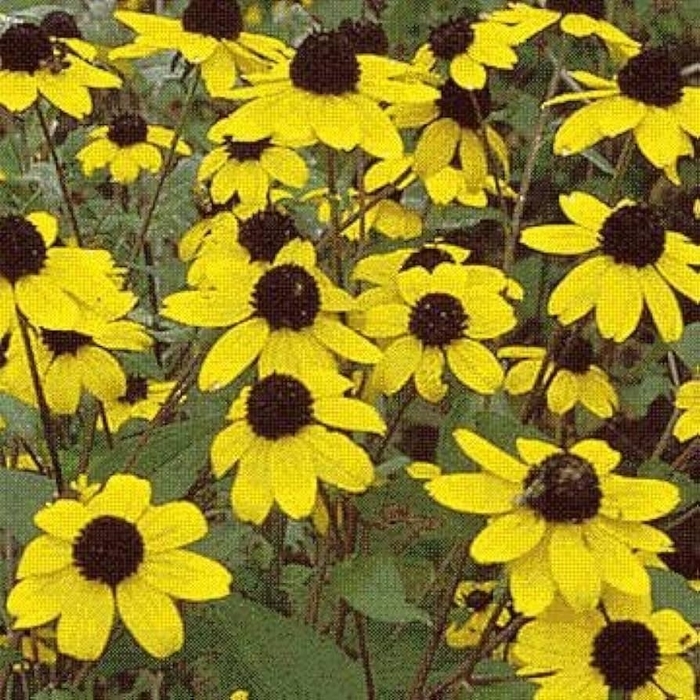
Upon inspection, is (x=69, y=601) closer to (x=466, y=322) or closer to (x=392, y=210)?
(x=466, y=322)

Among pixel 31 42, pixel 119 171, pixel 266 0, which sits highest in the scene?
pixel 31 42

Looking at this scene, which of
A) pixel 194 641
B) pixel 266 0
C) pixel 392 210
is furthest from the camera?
pixel 266 0

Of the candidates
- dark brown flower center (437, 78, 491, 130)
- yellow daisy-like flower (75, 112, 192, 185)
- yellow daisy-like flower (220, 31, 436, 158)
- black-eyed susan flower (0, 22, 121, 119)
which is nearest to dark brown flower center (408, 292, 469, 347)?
yellow daisy-like flower (220, 31, 436, 158)

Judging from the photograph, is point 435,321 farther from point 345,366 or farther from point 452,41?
point 452,41

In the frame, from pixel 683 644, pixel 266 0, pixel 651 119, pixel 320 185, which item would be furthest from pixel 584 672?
pixel 266 0

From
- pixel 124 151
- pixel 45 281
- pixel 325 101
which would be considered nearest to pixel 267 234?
pixel 325 101

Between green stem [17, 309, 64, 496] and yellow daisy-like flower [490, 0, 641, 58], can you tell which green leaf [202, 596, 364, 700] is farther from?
yellow daisy-like flower [490, 0, 641, 58]

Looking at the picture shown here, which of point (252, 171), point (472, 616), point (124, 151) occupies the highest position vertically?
point (252, 171)
